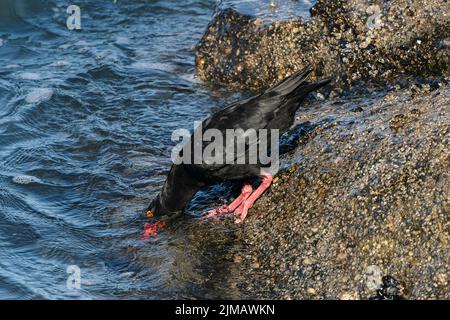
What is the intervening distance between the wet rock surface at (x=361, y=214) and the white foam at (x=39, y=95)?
13.6 ft

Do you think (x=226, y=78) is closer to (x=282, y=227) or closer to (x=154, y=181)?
(x=154, y=181)

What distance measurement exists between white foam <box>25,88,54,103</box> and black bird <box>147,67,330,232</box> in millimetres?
3506

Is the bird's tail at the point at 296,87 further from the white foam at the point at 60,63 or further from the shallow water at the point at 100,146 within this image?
the white foam at the point at 60,63

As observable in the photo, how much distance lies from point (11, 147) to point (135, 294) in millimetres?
3507

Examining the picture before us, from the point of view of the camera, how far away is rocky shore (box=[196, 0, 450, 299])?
523 centimetres

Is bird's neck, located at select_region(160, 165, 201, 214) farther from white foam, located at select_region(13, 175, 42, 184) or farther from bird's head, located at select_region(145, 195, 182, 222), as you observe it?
white foam, located at select_region(13, 175, 42, 184)

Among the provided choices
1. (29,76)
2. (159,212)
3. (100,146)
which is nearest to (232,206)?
(159,212)

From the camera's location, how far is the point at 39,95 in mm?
9648

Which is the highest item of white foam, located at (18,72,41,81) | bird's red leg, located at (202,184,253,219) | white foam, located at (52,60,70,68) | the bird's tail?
the bird's tail

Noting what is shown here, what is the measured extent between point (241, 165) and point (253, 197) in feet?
1.00

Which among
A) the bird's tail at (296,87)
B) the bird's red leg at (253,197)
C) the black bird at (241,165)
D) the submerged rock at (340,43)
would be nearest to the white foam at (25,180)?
the black bird at (241,165)

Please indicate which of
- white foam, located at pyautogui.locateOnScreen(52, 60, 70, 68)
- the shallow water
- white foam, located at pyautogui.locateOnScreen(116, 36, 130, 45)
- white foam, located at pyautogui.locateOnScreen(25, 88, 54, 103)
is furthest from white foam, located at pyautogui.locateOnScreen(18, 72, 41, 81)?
white foam, located at pyautogui.locateOnScreen(116, 36, 130, 45)
